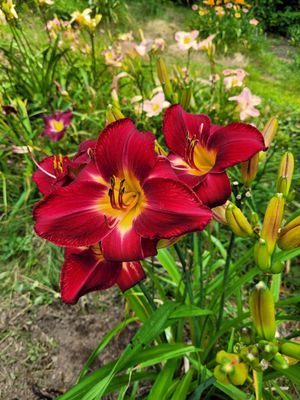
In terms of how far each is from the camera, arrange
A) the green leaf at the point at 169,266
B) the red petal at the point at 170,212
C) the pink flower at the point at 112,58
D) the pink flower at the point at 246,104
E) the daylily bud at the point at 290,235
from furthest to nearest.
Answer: the pink flower at the point at 112,58 < the pink flower at the point at 246,104 < the green leaf at the point at 169,266 < the daylily bud at the point at 290,235 < the red petal at the point at 170,212

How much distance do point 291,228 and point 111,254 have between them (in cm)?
32

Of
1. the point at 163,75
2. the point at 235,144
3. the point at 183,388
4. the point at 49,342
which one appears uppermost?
the point at 235,144

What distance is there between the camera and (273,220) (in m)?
0.71

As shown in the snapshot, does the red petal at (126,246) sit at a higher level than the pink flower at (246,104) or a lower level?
higher

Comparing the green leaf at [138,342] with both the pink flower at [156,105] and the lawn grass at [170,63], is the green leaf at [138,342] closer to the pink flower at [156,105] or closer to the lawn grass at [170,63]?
the lawn grass at [170,63]

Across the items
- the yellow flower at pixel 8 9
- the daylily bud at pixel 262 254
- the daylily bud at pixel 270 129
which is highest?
the yellow flower at pixel 8 9

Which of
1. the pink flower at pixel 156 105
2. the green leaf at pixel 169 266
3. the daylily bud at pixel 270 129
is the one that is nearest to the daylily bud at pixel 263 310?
the daylily bud at pixel 270 129

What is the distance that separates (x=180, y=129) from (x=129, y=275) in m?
0.28

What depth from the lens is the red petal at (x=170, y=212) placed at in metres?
0.59

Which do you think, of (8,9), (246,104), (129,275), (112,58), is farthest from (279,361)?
(112,58)

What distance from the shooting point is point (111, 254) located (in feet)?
2.02

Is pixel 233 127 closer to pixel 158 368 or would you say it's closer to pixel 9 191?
pixel 158 368

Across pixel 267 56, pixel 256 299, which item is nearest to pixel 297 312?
pixel 256 299

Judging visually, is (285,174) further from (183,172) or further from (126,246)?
(126,246)
